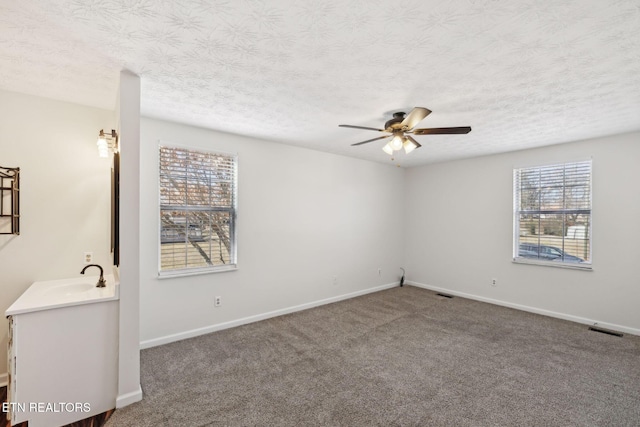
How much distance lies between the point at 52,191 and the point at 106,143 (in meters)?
0.68

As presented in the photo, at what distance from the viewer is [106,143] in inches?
103

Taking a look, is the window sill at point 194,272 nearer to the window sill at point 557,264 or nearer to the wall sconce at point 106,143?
the wall sconce at point 106,143

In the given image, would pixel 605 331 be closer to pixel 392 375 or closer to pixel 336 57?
pixel 392 375

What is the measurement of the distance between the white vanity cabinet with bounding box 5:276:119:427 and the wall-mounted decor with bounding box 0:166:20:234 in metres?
0.69

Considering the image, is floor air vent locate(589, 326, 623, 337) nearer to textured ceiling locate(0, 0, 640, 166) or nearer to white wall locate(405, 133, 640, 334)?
white wall locate(405, 133, 640, 334)

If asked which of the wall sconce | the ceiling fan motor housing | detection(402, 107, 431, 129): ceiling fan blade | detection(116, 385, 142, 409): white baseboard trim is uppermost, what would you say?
the ceiling fan motor housing

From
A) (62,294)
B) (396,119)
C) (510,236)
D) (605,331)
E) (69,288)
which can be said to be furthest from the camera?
(510,236)

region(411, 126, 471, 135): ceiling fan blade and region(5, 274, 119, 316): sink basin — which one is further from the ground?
region(411, 126, 471, 135): ceiling fan blade

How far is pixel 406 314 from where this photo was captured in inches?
170

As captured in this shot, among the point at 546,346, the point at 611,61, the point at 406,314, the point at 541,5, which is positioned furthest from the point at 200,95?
the point at 546,346

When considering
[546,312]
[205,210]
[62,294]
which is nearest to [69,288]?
[62,294]

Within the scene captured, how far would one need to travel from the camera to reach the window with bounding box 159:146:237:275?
3326 mm

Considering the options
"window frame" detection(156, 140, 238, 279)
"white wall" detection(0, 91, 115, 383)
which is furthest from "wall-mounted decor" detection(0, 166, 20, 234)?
"window frame" detection(156, 140, 238, 279)

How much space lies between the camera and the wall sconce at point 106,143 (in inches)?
101
